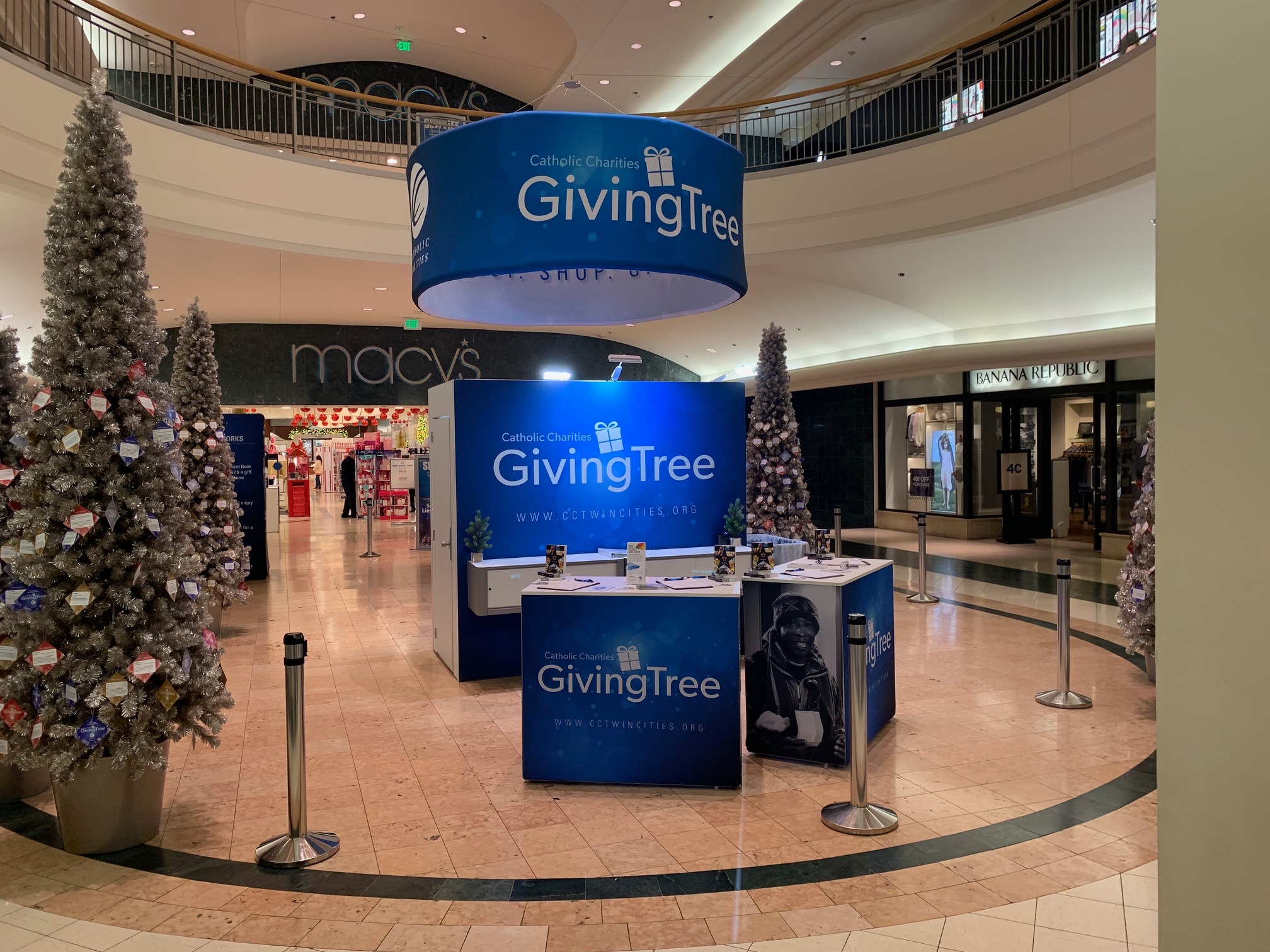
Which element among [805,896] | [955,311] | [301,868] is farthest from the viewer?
[955,311]

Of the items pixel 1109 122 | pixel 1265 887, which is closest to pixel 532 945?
pixel 1265 887

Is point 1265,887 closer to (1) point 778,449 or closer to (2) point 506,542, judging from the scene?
(2) point 506,542

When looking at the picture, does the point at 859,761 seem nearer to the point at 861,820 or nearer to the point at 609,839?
the point at 861,820

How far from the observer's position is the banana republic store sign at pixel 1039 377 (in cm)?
1426

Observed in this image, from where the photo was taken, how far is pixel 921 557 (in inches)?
392

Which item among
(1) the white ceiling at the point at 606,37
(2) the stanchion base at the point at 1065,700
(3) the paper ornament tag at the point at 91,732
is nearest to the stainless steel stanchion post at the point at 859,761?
(2) the stanchion base at the point at 1065,700

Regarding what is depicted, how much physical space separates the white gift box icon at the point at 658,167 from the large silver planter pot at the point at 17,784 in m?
4.18

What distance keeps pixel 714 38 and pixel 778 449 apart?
8.37 m

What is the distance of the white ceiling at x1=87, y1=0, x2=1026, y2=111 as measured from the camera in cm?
1410

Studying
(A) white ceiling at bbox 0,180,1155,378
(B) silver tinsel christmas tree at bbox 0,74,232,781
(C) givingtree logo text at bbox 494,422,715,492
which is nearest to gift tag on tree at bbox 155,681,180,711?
(B) silver tinsel christmas tree at bbox 0,74,232,781

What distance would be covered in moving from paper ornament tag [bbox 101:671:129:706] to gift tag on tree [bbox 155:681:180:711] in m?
0.14

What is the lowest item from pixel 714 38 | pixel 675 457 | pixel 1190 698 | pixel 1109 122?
pixel 1190 698

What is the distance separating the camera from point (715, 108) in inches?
499

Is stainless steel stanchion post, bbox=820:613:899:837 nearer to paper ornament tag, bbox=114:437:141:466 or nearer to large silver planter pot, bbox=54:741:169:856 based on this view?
large silver planter pot, bbox=54:741:169:856
